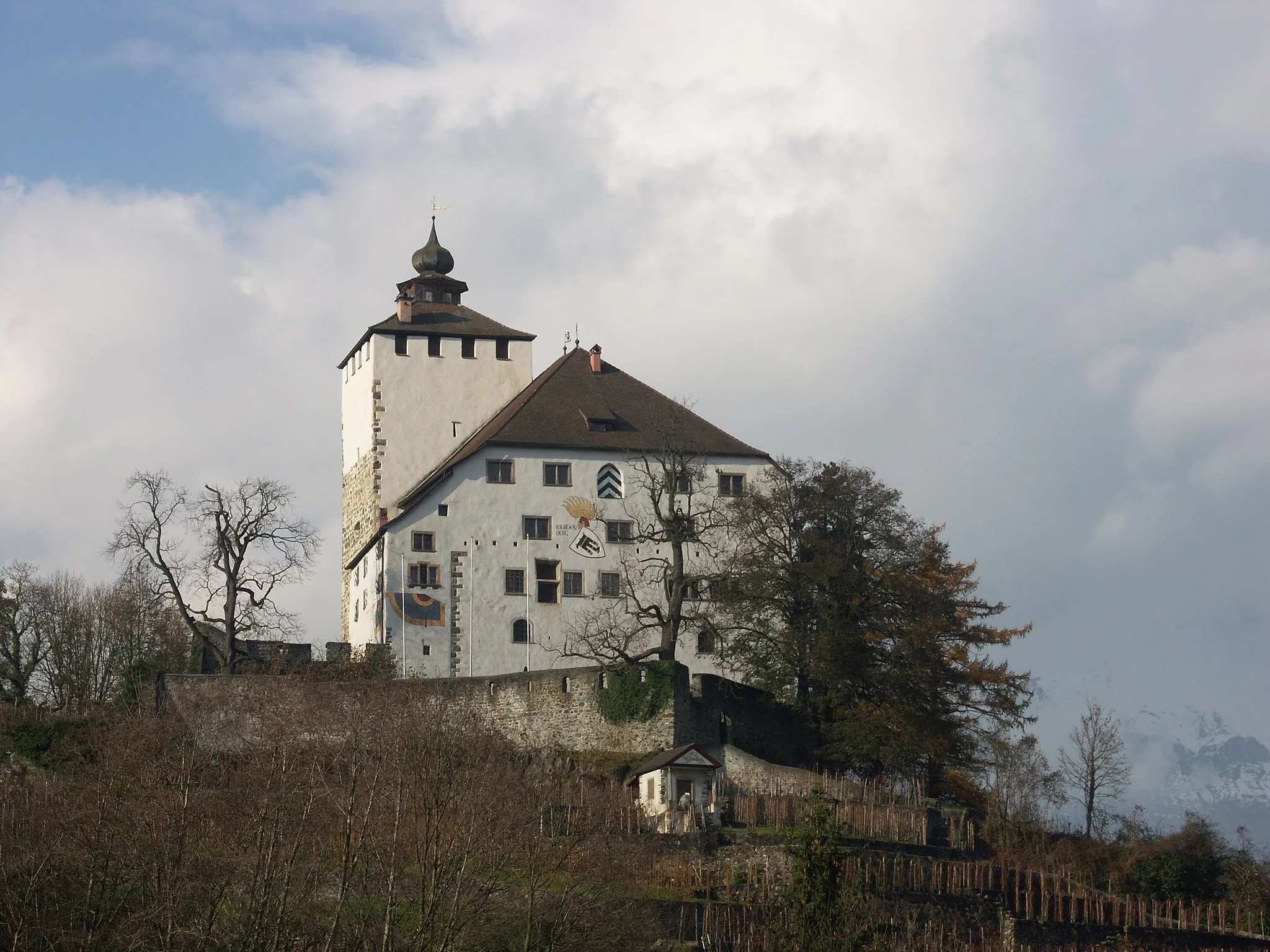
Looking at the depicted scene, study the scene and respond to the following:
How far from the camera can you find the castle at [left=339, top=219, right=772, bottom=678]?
51.1m

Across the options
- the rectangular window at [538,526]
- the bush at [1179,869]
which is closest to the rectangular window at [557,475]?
the rectangular window at [538,526]

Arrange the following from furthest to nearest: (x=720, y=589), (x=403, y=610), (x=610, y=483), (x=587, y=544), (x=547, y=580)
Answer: (x=610, y=483)
(x=587, y=544)
(x=547, y=580)
(x=403, y=610)
(x=720, y=589)

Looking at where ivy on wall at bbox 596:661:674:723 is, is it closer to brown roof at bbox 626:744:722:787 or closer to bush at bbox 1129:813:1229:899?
brown roof at bbox 626:744:722:787

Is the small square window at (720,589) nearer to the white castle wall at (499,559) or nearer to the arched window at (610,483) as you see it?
the white castle wall at (499,559)

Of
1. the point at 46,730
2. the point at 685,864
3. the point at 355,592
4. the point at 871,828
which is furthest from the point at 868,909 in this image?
the point at 355,592

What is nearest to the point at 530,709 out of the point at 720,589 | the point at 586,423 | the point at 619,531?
the point at 720,589

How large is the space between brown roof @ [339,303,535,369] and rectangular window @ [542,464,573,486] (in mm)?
6879

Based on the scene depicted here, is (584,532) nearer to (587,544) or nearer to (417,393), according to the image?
(587,544)

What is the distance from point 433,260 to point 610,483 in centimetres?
1193

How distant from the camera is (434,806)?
2717 centimetres

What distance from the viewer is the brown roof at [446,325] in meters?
58.0

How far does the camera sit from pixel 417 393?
57344 millimetres

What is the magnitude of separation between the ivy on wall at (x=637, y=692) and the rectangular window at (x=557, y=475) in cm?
829

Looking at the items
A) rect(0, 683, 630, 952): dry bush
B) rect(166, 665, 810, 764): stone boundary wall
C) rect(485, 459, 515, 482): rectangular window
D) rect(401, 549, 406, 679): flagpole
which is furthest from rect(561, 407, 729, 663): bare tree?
rect(0, 683, 630, 952): dry bush
